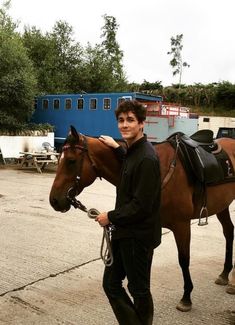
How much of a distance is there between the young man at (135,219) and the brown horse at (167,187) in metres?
0.61

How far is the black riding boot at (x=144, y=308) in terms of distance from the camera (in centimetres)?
243

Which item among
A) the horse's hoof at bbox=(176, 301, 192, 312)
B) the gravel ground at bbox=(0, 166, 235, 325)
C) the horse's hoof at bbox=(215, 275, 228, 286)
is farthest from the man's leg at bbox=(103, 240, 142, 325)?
the horse's hoof at bbox=(215, 275, 228, 286)

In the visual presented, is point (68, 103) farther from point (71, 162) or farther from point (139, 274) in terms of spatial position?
point (139, 274)

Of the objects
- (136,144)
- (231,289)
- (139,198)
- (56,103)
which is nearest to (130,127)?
(136,144)

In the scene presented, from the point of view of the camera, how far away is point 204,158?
3807 mm

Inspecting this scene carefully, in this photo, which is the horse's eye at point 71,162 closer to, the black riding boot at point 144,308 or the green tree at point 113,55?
the black riding boot at point 144,308

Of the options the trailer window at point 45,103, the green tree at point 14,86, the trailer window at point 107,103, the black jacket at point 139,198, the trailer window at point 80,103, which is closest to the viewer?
the black jacket at point 139,198

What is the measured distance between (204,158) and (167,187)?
635mm

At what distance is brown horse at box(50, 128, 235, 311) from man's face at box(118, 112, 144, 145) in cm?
63

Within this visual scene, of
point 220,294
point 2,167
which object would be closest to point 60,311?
point 220,294

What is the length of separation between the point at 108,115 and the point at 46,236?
12535mm

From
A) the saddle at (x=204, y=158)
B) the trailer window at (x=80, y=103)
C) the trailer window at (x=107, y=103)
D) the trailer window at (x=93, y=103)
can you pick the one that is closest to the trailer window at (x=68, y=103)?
the trailer window at (x=80, y=103)

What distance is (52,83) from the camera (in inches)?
991

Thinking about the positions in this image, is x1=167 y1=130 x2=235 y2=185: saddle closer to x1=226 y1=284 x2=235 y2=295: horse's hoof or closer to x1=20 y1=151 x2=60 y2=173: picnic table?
x1=226 y1=284 x2=235 y2=295: horse's hoof
